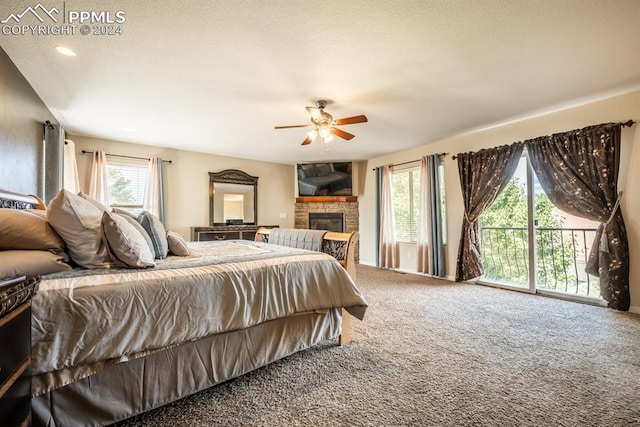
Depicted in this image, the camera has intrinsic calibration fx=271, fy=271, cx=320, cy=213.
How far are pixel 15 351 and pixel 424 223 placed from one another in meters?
4.95

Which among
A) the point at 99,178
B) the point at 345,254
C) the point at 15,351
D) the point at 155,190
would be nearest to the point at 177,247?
the point at 345,254

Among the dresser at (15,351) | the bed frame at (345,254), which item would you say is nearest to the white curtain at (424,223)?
the bed frame at (345,254)

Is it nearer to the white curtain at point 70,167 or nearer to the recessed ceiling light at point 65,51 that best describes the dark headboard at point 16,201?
the recessed ceiling light at point 65,51

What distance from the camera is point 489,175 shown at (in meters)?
3.98

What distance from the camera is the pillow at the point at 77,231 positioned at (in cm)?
139

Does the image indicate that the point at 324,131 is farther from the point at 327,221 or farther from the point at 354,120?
the point at 327,221

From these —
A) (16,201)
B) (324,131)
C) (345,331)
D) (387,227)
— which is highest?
(324,131)

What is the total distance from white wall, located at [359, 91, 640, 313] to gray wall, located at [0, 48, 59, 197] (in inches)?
206

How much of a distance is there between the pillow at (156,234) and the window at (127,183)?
2.92m

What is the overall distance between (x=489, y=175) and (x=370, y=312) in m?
2.75

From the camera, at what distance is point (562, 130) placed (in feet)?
11.1

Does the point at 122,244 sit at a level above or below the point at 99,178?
below

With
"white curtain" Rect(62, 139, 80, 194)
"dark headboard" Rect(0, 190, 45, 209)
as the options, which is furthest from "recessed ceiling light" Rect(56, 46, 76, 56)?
"white curtain" Rect(62, 139, 80, 194)

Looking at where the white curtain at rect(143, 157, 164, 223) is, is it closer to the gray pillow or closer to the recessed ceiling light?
the recessed ceiling light
